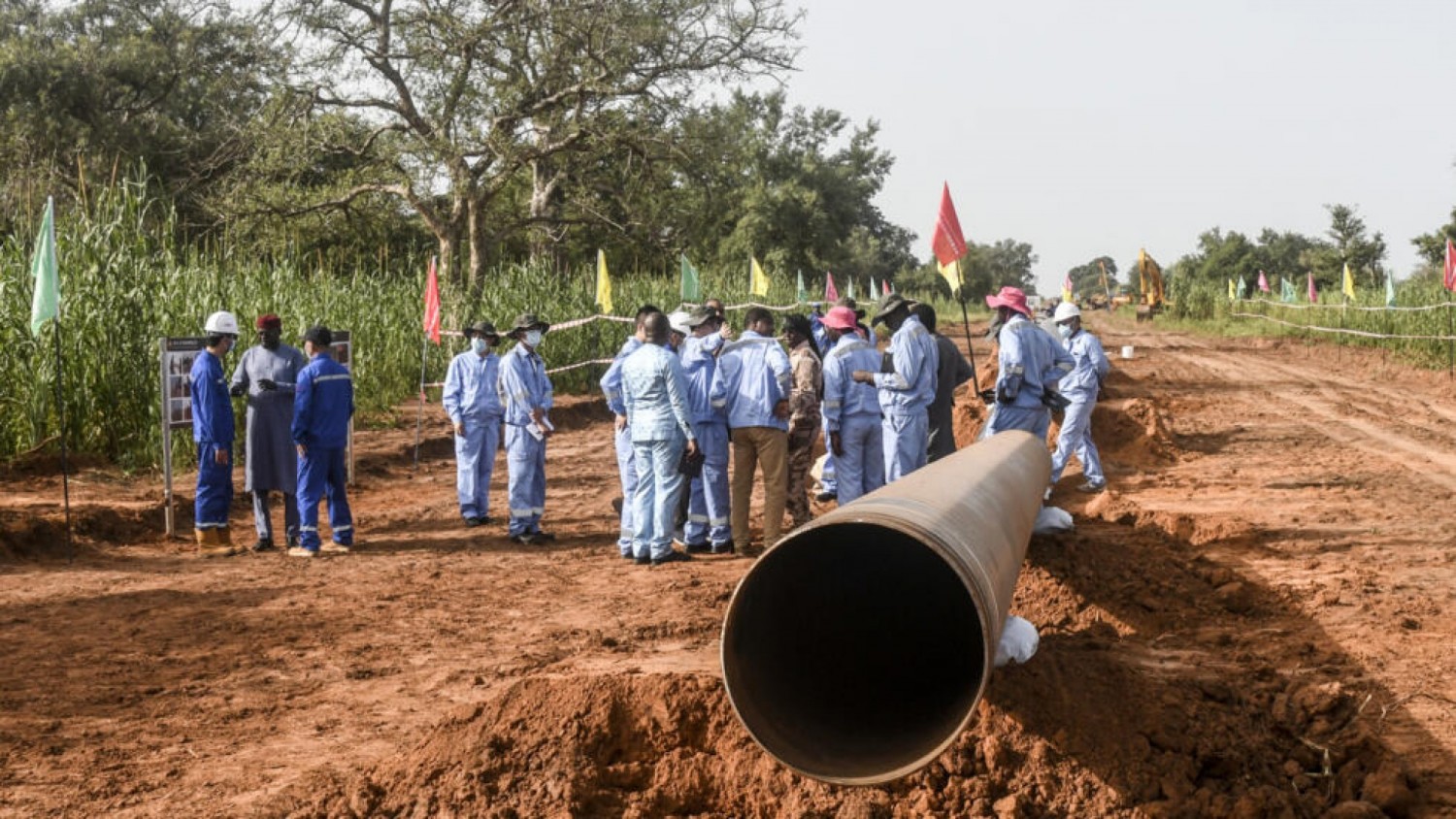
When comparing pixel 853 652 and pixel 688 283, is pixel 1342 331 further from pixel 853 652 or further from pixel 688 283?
pixel 853 652

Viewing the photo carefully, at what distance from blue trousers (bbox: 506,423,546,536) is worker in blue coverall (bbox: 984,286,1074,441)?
11.8 ft

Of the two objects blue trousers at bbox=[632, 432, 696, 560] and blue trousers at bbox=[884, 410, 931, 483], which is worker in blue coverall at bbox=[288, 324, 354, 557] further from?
blue trousers at bbox=[884, 410, 931, 483]

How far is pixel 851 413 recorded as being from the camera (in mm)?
9633

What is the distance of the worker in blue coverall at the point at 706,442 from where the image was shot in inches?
377

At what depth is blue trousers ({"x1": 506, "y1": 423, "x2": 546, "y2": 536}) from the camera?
1034 cm

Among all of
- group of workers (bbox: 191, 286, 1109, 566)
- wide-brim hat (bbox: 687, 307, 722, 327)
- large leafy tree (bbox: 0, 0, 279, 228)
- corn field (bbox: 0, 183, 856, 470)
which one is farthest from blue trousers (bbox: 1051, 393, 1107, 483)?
large leafy tree (bbox: 0, 0, 279, 228)

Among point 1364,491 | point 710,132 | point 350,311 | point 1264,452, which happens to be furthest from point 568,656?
point 710,132

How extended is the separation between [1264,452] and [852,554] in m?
12.1

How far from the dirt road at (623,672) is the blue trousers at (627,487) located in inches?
11.0

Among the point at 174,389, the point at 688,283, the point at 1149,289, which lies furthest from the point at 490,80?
the point at 1149,289

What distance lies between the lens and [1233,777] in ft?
15.5

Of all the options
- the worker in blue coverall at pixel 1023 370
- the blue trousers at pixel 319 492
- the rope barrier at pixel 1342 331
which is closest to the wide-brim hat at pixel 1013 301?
the worker in blue coverall at pixel 1023 370

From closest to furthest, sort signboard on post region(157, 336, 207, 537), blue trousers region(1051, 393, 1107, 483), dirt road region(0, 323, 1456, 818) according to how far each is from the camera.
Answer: dirt road region(0, 323, 1456, 818) < signboard on post region(157, 336, 207, 537) < blue trousers region(1051, 393, 1107, 483)

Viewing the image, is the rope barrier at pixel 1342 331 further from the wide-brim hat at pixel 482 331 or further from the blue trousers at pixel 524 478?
the blue trousers at pixel 524 478
